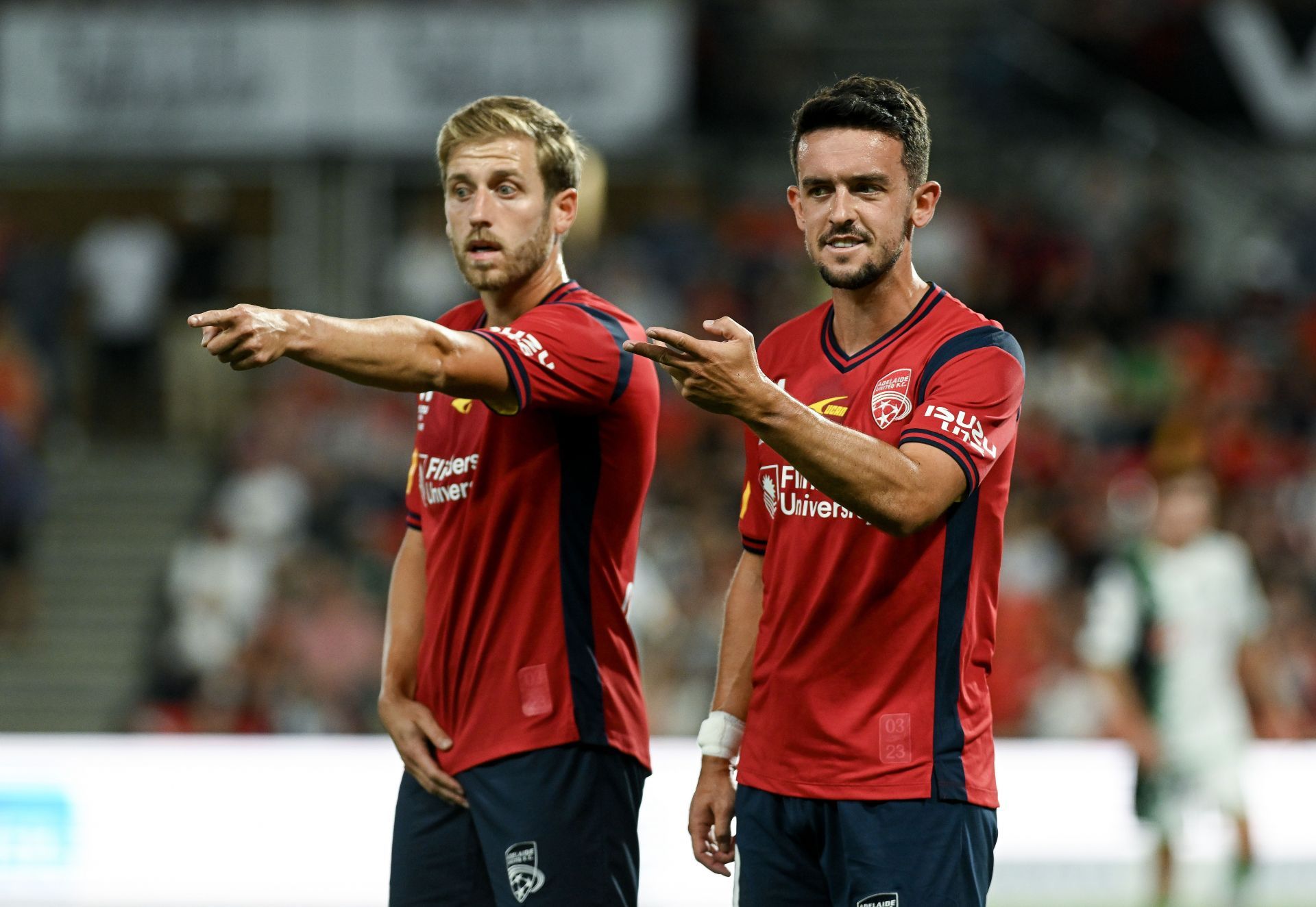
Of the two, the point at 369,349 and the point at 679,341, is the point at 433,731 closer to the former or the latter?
the point at 369,349

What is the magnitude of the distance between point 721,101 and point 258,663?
641 centimetres

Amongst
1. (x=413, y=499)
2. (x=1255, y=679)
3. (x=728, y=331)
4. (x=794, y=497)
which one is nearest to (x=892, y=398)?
(x=794, y=497)

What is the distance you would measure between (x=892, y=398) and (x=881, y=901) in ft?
2.96

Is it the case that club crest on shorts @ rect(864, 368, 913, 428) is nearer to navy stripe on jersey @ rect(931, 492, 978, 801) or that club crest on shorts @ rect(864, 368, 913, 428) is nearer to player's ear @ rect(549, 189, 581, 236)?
navy stripe on jersey @ rect(931, 492, 978, 801)

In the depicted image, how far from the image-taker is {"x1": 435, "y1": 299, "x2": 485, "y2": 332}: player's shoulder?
3820mm

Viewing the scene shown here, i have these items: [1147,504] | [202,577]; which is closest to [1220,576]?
[1147,504]

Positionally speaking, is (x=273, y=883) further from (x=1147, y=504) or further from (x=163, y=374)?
(x=163, y=374)

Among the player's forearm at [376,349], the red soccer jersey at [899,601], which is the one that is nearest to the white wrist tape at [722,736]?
the red soccer jersey at [899,601]

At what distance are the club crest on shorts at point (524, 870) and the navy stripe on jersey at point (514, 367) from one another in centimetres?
89

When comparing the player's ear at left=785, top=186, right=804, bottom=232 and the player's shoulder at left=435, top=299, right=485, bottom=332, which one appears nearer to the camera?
the player's ear at left=785, top=186, right=804, bottom=232

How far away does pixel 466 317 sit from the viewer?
3855 mm

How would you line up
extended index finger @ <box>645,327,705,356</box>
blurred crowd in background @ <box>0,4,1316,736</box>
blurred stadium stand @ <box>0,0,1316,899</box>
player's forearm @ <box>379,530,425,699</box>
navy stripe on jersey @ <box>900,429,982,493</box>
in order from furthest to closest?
blurred stadium stand @ <box>0,0,1316,899</box>, blurred crowd in background @ <box>0,4,1316,736</box>, player's forearm @ <box>379,530,425,699</box>, navy stripe on jersey @ <box>900,429,982,493</box>, extended index finger @ <box>645,327,705,356</box>

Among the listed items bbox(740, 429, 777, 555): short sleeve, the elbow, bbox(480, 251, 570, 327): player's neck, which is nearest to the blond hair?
bbox(480, 251, 570, 327): player's neck

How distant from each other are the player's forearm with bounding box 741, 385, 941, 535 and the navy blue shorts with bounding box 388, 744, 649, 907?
95 centimetres
